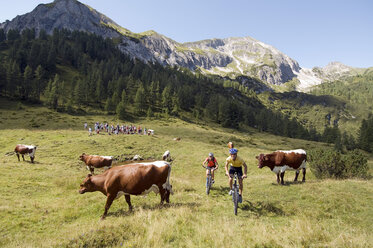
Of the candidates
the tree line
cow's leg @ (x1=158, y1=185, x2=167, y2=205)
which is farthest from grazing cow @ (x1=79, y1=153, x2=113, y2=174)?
the tree line

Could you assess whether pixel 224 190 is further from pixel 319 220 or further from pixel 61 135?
pixel 61 135

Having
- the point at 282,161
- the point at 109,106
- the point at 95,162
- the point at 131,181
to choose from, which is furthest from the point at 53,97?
the point at 282,161

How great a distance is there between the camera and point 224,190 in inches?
535

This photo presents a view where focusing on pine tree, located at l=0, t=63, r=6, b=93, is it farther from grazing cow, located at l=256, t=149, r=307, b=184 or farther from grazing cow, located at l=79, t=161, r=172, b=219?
grazing cow, located at l=256, t=149, r=307, b=184

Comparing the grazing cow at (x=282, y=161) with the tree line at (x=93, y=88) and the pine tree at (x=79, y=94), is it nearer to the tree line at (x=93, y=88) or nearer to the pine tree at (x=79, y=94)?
the tree line at (x=93, y=88)

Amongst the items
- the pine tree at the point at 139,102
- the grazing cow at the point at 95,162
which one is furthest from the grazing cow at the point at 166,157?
the pine tree at the point at 139,102

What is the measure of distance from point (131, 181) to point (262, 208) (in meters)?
6.78

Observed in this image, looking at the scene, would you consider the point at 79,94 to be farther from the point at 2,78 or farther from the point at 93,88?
the point at 2,78

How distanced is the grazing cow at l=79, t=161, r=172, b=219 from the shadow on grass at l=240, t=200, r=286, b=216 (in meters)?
4.41

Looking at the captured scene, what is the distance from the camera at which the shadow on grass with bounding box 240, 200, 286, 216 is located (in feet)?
29.8

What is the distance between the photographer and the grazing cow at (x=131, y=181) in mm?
8938

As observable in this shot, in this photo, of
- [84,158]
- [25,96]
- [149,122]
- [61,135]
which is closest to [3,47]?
[25,96]

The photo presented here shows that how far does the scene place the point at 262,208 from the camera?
9.63m

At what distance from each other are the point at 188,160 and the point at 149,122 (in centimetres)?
5051
